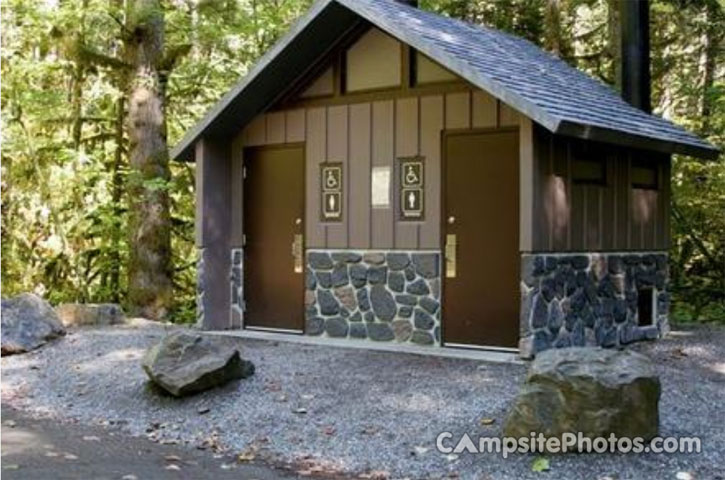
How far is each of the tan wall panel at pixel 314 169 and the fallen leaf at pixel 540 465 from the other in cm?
513

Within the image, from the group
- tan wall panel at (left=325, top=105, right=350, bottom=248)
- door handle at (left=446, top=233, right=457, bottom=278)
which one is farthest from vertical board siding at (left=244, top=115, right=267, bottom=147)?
door handle at (left=446, top=233, right=457, bottom=278)

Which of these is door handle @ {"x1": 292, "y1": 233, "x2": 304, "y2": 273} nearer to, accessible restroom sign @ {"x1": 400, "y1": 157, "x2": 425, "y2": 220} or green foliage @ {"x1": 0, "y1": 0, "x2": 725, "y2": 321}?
accessible restroom sign @ {"x1": 400, "y1": 157, "x2": 425, "y2": 220}

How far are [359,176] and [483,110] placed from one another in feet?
5.60

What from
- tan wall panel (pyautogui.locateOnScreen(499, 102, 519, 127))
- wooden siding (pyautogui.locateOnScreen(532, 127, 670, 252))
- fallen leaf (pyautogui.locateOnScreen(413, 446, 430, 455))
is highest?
tan wall panel (pyautogui.locateOnScreen(499, 102, 519, 127))

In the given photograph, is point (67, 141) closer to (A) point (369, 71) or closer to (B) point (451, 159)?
(A) point (369, 71)

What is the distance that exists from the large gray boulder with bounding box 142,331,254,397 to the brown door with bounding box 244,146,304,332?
278cm

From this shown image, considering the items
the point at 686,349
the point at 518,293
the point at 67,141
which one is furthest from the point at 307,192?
the point at 67,141

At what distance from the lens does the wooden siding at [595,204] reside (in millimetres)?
8632

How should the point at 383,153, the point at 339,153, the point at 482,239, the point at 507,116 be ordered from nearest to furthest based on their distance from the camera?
the point at 507,116 → the point at 482,239 → the point at 383,153 → the point at 339,153

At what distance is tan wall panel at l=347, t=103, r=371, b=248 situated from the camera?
999 centimetres

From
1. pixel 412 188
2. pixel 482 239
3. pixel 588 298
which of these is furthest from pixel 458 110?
pixel 588 298

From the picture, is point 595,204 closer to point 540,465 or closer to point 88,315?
point 540,465

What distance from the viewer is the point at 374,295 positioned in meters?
9.90

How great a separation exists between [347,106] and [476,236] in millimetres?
2293
